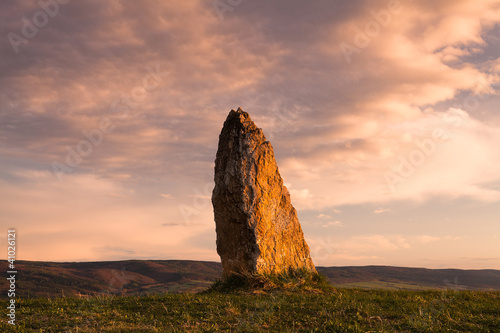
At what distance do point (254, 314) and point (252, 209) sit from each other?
7041 millimetres

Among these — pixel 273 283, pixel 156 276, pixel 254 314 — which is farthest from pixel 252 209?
pixel 156 276

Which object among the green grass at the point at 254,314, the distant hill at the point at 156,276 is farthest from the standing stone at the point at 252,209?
the distant hill at the point at 156,276

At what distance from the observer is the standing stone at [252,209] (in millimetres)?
19969

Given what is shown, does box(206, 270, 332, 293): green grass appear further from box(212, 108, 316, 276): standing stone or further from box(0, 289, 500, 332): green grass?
box(0, 289, 500, 332): green grass

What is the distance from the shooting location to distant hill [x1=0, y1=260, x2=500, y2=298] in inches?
2902

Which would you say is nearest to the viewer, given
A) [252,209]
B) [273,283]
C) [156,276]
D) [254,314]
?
[254,314]

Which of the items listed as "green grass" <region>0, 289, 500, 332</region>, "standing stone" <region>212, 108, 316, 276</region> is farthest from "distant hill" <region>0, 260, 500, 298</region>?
"green grass" <region>0, 289, 500, 332</region>

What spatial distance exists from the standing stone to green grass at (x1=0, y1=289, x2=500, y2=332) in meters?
3.33

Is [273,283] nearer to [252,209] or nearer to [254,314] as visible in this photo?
[252,209]

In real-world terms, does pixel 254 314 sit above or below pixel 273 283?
below

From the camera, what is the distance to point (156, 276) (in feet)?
318

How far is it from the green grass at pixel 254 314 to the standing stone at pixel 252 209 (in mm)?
3331

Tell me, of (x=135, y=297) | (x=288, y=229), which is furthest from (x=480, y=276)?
(x=135, y=297)

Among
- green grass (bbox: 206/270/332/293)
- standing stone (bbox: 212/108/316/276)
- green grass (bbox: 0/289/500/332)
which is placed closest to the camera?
green grass (bbox: 0/289/500/332)
